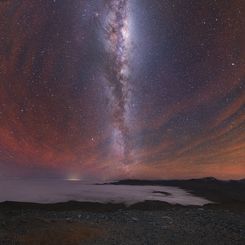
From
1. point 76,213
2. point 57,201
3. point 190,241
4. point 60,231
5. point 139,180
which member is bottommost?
point 190,241

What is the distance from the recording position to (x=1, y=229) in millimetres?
21656

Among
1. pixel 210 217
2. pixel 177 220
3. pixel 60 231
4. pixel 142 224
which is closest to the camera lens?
pixel 60 231

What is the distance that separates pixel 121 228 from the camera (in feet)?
74.9

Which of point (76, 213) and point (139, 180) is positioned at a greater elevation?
point (139, 180)

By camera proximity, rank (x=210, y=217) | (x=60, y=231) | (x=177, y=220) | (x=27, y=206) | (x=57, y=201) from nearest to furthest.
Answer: (x=60, y=231)
(x=177, y=220)
(x=210, y=217)
(x=27, y=206)
(x=57, y=201)

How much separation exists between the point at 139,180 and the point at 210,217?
90198mm

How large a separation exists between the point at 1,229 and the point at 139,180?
9801 centimetres

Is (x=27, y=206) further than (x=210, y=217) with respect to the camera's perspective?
Yes

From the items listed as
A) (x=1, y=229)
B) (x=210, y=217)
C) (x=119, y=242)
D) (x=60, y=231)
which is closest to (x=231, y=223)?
(x=210, y=217)

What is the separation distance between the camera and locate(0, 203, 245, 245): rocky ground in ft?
64.1

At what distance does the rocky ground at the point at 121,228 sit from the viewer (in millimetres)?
19531

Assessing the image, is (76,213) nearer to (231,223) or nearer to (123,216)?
(123,216)

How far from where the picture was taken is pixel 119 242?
62.5ft

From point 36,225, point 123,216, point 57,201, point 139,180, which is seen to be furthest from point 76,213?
point 139,180
